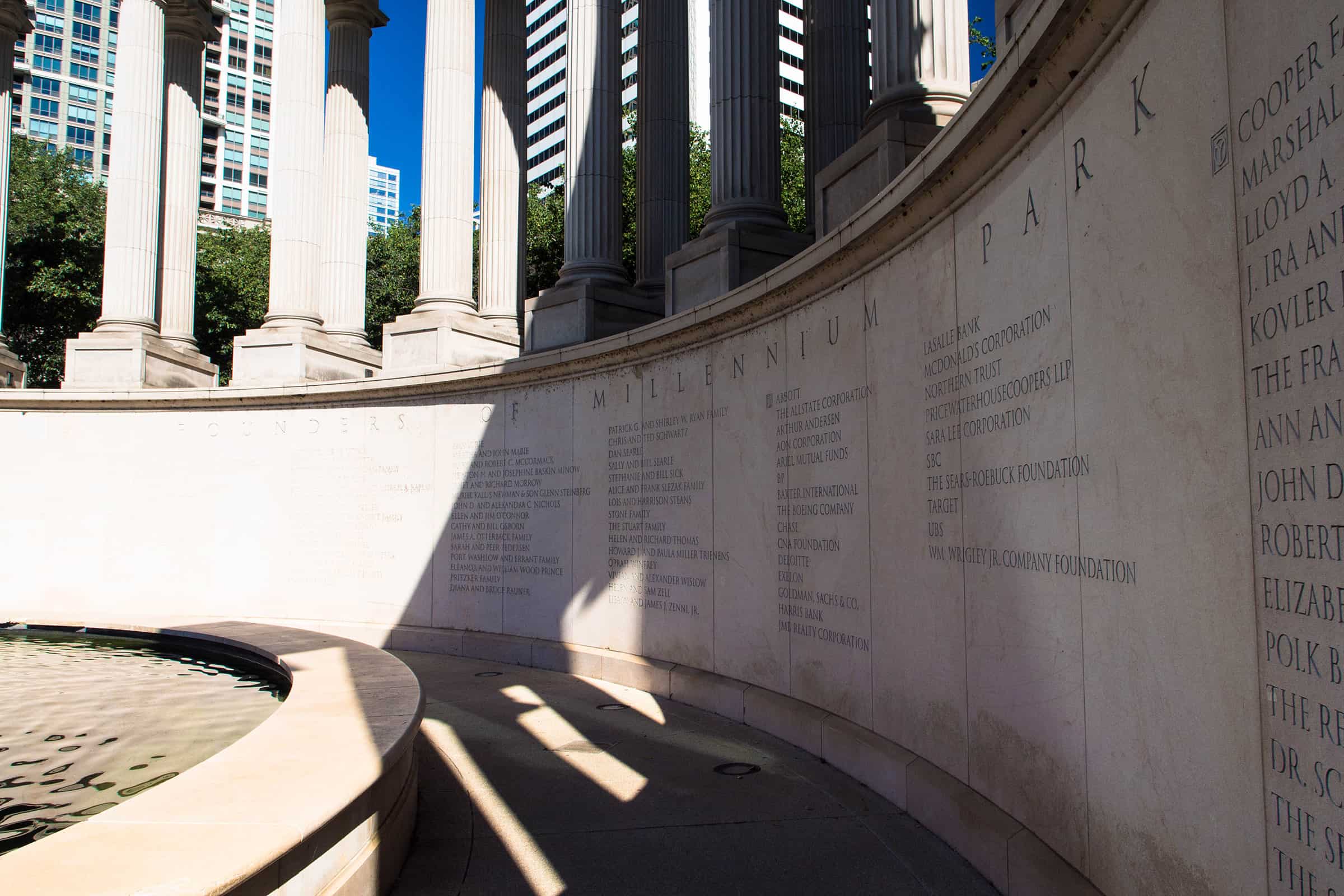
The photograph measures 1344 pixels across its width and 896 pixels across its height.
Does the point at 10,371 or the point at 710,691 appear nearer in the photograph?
the point at 710,691

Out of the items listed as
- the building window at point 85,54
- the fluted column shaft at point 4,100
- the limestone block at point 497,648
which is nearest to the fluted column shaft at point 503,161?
the limestone block at point 497,648

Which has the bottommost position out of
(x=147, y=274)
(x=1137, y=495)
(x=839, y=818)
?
(x=839, y=818)

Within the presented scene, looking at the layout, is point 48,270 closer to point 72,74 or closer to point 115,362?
point 115,362

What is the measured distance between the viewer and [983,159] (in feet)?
26.2

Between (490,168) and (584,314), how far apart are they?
316 inches

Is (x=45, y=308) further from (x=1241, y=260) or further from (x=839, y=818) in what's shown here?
(x=1241, y=260)

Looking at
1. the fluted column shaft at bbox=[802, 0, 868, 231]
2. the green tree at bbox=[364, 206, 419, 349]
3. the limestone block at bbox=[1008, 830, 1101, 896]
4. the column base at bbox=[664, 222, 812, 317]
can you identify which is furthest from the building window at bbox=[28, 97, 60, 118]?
the limestone block at bbox=[1008, 830, 1101, 896]

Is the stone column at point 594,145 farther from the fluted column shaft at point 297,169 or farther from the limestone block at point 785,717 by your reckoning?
the limestone block at point 785,717

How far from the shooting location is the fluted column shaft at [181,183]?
101 feet

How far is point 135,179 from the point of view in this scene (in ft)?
93.1

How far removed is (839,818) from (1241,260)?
628cm

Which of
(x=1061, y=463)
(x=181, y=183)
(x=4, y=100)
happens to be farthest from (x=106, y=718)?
(x=4, y=100)

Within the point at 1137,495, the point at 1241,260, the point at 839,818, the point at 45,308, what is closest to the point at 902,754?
the point at 839,818

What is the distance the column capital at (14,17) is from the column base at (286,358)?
15.7 metres
